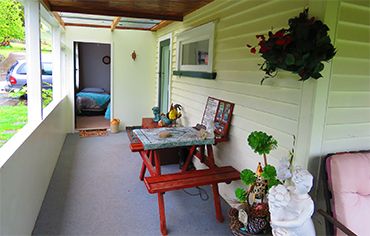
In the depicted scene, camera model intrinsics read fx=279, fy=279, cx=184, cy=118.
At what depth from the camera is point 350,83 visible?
6.86ft

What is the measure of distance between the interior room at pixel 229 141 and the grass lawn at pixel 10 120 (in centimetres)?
7

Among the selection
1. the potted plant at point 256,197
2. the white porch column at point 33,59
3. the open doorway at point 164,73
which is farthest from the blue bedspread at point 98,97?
the potted plant at point 256,197

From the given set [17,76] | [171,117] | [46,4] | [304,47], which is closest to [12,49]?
[17,76]

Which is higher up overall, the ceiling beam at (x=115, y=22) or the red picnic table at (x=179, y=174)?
the ceiling beam at (x=115, y=22)

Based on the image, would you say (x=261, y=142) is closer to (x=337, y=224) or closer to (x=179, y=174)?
(x=337, y=224)

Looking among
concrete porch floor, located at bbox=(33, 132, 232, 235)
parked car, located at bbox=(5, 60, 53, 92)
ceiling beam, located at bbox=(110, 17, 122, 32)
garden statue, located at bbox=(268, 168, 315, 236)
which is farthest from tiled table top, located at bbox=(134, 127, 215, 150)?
ceiling beam, located at bbox=(110, 17, 122, 32)

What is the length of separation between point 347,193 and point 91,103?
22.7 feet

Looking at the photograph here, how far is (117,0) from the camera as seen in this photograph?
11.9 ft

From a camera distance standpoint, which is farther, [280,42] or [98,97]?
[98,97]

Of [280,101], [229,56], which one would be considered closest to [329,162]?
[280,101]

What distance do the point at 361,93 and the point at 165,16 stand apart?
10.7 feet

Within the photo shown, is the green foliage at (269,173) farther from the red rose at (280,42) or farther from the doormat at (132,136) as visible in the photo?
the doormat at (132,136)

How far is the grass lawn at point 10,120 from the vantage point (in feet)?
6.74

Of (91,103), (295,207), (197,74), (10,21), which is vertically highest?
(10,21)
